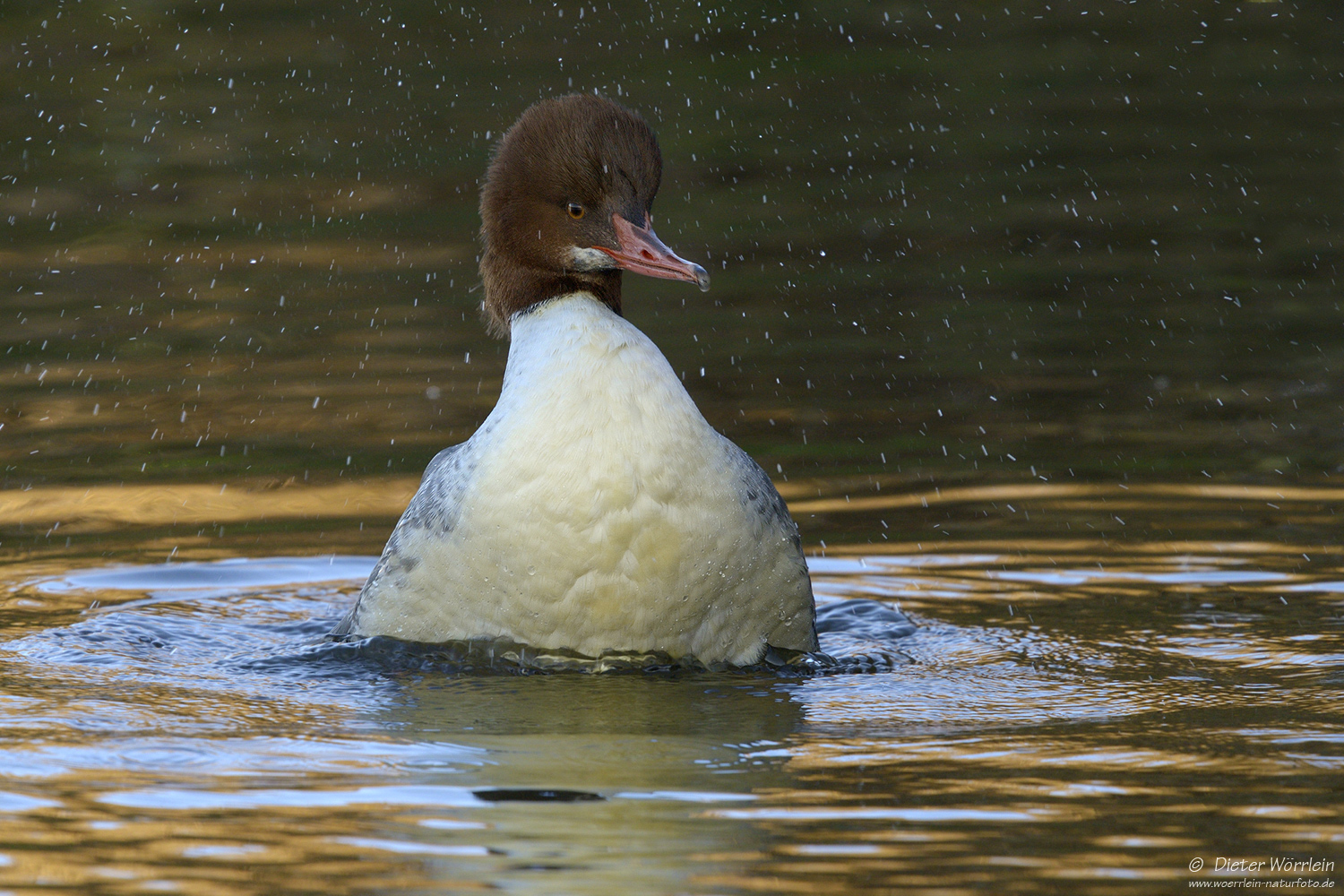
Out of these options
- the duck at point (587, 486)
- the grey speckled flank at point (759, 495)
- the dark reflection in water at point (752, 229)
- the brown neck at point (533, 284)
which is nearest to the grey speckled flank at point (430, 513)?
the duck at point (587, 486)

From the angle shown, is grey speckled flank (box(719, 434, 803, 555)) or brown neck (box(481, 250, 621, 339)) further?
brown neck (box(481, 250, 621, 339))

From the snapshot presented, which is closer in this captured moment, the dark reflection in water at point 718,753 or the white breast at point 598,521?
the dark reflection in water at point 718,753

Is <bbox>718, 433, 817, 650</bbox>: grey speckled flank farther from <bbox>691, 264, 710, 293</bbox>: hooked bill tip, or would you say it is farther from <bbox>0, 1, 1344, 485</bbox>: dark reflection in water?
<bbox>0, 1, 1344, 485</bbox>: dark reflection in water

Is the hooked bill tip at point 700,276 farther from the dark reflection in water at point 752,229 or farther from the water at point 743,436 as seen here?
the dark reflection in water at point 752,229

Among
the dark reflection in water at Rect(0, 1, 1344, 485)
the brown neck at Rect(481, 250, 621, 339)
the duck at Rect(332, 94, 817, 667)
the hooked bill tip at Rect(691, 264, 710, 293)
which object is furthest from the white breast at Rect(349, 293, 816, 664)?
the dark reflection in water at Rect(0, 1, 1344, 485)

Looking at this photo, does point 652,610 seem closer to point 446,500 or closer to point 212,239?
point 446,500

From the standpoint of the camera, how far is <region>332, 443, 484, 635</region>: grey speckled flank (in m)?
4.95

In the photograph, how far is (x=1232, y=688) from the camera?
481 centimetres

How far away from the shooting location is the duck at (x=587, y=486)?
478 cm

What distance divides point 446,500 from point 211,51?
9.56m

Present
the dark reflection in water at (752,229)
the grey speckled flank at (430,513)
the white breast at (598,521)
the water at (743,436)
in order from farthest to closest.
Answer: the dark reflection in water at (752,229)
the grey speckled flank at (430,513)
the white breast at (598,521)
the water at (743,436)

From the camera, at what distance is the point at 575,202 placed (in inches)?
201

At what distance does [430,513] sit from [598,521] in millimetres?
536

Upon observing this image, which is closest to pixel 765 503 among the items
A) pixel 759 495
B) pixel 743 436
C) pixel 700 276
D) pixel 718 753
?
pixel 759 495
